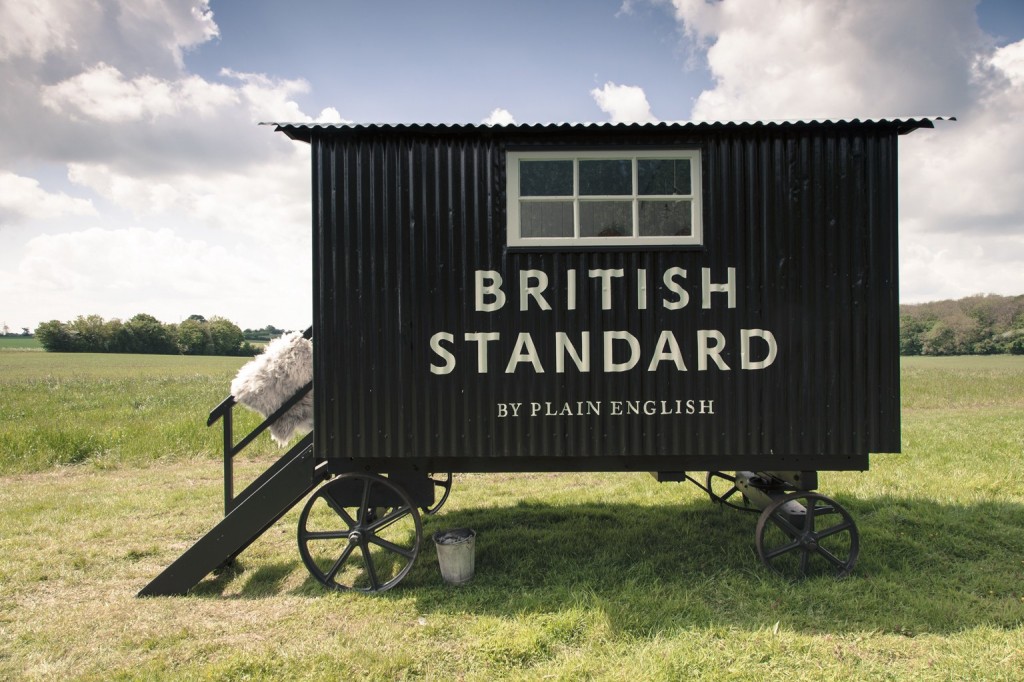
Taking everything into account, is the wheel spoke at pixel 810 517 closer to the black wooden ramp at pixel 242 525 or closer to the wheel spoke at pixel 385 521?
the wheel spoke at pixel 385 521

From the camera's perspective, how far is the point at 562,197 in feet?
16.8

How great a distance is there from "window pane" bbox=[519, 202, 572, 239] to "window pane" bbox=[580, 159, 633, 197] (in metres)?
0.27

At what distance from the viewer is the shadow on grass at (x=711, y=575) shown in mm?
4547

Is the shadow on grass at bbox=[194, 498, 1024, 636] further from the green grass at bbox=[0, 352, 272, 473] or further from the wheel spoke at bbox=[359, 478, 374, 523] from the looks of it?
the green grass at bbox=[0, 352, 272, 473]

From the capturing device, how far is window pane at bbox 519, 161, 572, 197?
16.9ft

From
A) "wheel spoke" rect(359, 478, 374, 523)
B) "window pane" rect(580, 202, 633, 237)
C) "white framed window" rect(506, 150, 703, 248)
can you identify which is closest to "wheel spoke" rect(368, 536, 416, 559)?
"wheel spoke" rect(359, 478, 374, 523)

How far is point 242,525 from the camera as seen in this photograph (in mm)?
5316

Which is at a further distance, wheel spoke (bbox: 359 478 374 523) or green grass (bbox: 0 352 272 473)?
green grass (bbox: 0 352 272 473)

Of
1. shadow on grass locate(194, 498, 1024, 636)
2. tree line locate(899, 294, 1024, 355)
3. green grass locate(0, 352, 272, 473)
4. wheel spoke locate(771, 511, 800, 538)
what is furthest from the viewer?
tree line locate(899, 294, 1024, 355)

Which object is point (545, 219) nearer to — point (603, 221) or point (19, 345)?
point (603, 221)

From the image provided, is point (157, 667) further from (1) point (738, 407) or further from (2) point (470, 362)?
(1) point (738, 407)

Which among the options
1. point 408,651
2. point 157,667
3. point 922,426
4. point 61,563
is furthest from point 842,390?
point 922,426

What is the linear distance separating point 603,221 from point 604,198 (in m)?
0.22

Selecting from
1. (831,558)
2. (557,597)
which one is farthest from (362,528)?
(831,558)
